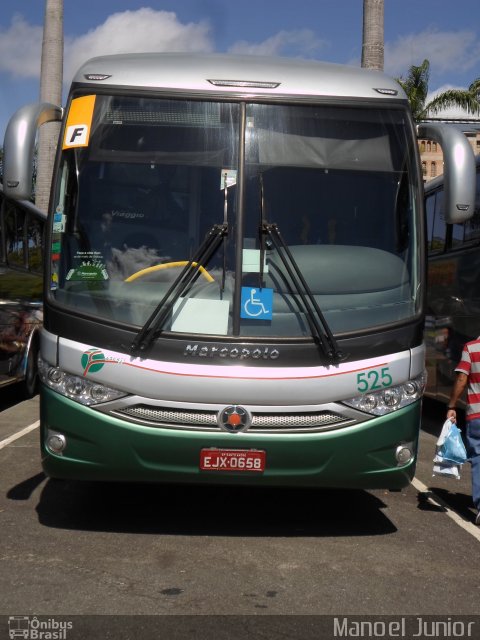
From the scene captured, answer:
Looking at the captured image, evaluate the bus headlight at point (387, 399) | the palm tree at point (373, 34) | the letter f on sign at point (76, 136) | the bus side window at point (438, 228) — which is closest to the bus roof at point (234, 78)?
the letter f on sign at point (76, 136)

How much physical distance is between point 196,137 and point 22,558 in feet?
10.1

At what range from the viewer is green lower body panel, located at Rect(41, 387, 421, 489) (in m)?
6.23

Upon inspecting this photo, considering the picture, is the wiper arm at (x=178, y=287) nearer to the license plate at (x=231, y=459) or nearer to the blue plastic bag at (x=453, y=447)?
the license plate at (x=231, y=459)

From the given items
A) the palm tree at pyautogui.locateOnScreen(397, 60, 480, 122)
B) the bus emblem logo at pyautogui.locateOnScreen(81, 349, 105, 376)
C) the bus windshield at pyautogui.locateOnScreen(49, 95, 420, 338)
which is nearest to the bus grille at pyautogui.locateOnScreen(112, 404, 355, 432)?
the bus emblem logo at pyautogui.locateOnScreen(81, 349, 105, 376)

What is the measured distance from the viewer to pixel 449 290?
1256 cm

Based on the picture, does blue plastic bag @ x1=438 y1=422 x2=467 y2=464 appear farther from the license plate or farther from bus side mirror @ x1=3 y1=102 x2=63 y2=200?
bus side mirror @ x1=3 y1=102 x2=63 y2=200

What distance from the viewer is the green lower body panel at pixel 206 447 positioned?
6.23 meters

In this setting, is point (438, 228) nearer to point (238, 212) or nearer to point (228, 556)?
point (238, 212)

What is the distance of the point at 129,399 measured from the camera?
20.5ft

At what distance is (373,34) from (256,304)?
13225mm

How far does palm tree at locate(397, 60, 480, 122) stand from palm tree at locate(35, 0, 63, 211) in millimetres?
17808

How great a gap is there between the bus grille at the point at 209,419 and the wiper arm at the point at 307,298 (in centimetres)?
43

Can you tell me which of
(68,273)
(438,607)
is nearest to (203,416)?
(68,273)

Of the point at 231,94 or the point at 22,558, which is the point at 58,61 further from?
the point at 22,558
